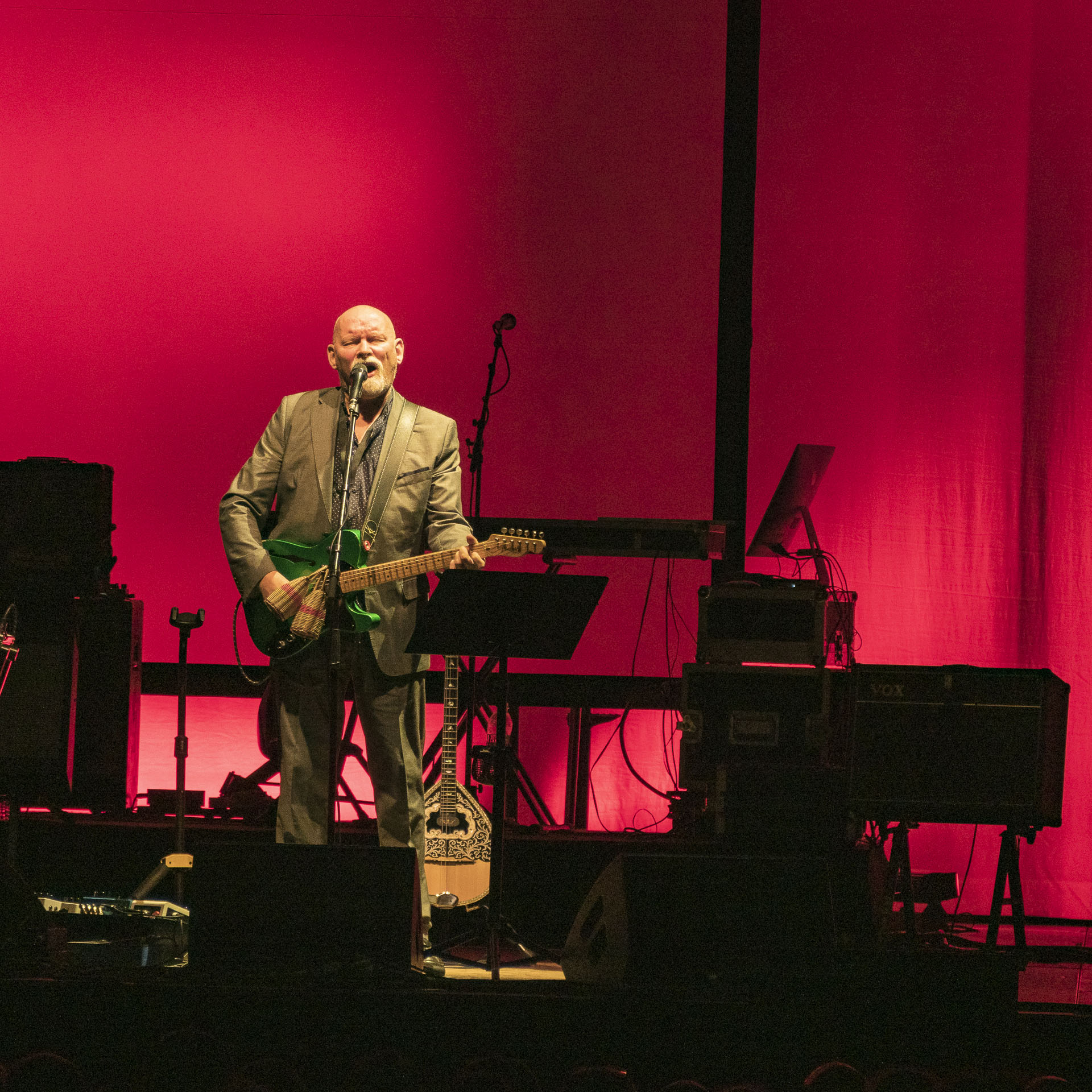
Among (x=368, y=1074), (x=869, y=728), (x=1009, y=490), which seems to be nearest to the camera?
(x=368, y=1074)

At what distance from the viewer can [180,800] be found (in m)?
4.03

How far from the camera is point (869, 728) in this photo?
4.13 m

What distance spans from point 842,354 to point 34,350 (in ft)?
11.4

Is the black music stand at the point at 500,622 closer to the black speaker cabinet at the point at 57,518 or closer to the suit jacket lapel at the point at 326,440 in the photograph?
the suit jacket lapel at the point at 326,440

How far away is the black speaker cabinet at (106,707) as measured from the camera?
436cm

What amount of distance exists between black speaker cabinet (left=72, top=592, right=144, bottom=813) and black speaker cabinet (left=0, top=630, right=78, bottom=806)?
63 mm

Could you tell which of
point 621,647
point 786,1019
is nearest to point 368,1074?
point 786,1019

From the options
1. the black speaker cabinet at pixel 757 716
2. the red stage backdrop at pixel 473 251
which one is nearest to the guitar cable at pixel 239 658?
the red stage backdrop at pixel 473 251

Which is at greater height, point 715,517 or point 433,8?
point 433,8

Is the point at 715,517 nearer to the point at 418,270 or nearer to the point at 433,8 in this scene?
the point at 418,270

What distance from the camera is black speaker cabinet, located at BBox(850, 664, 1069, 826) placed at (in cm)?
406

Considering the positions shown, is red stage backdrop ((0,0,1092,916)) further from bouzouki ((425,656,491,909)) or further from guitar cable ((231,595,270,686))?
bouzouki ((425,656,491,909))

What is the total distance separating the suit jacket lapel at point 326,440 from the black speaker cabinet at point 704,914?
4.51 feet

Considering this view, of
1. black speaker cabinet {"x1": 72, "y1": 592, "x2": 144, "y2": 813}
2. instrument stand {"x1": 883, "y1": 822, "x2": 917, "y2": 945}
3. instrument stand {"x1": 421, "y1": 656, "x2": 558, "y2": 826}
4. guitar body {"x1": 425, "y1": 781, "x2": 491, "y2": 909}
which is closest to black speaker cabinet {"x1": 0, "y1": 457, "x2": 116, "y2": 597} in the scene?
black speaker cabinet {"x1": 72, "y1": 592, "x2": 144, "y2": 813}
